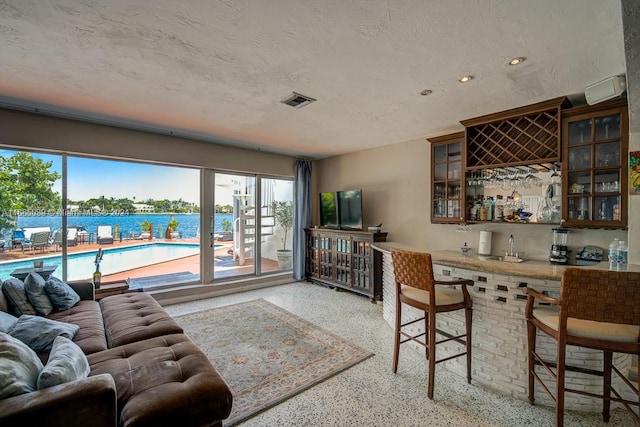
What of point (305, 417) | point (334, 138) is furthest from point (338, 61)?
point (305, 417)

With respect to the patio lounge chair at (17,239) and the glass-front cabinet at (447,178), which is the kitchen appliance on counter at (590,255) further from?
the patio lounge chair at (17,239)

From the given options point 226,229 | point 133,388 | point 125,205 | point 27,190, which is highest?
point 27,190

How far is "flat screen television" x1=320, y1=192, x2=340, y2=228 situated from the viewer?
5246mm

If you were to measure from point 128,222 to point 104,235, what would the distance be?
341mm

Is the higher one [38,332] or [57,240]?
[57,240]

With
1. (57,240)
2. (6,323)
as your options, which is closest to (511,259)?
(6,323)

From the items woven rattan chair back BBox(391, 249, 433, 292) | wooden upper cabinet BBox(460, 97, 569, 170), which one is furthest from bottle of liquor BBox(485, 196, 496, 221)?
woven rattan chair back BBox(391, 249, 433, 292)

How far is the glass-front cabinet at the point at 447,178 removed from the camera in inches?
143

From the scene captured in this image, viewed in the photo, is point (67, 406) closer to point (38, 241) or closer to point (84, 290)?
point (84, 290)

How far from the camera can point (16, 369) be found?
50.4 inches

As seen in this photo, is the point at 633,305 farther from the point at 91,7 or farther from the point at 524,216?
the point at 91,7

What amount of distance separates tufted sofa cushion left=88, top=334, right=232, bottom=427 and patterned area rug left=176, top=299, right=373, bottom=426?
0.51 metres

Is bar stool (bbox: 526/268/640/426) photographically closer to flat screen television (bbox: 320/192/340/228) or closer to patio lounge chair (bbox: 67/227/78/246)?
flat screen television (bbox: 320/192/340/228)

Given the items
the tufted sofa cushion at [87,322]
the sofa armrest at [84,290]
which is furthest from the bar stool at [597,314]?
the sofa armrest at [84,290]
